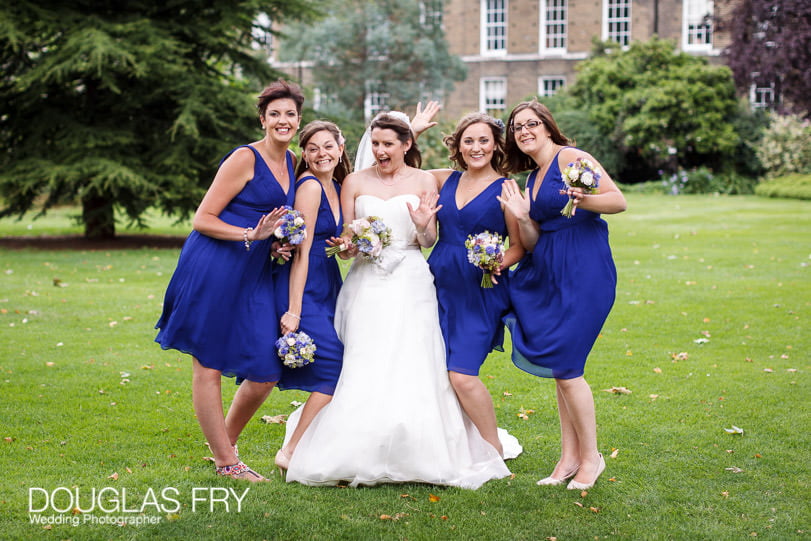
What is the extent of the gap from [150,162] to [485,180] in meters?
13.7

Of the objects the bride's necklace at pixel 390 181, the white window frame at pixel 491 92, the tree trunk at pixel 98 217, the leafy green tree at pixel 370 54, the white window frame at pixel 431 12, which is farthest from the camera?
the white window frame at pixel 491 92

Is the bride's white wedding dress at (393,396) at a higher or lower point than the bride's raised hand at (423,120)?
lower

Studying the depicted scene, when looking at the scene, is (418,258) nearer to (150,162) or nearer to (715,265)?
(715,265)

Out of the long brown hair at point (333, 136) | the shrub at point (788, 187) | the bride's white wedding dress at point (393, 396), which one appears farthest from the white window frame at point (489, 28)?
the bride's white wedding dress at point (393, 396)

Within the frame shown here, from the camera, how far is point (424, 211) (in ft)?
17.2

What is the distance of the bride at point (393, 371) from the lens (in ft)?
16.3

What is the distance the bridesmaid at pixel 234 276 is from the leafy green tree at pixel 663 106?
2741 centimetres

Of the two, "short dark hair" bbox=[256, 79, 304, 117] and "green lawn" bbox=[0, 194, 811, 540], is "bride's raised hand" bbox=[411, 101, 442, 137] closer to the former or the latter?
"short dark hair" bbox=[256, 79, 304, 117]

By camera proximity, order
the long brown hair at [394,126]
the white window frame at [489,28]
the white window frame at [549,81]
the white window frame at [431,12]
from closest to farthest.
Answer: the long brown hair at [394,126], the white window frame at [431,12], the white window frame at [549,81], the white window frame at [489,28]

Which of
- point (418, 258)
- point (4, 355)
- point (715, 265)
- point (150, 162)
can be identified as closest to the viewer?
point (418, 258)

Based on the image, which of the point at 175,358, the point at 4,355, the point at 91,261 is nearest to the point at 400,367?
the point at 175,358

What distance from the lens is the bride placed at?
16.3 feet

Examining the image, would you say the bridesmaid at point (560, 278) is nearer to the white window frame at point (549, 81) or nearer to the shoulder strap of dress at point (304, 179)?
the shoulder strap of dress at point (304, 179)

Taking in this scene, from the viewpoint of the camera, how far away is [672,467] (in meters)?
5.36
